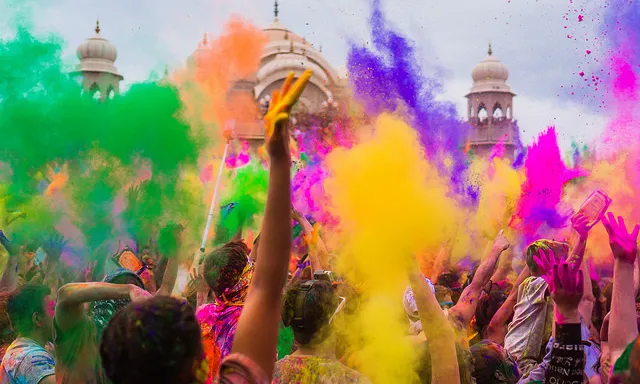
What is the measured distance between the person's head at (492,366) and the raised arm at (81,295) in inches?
58.8

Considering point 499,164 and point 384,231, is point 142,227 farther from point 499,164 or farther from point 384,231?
point 384,231

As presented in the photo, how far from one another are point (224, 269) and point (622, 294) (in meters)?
1.70

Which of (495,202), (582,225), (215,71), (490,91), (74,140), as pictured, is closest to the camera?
(582,225)

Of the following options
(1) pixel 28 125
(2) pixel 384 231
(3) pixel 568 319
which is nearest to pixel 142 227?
(1) pixel 28 125

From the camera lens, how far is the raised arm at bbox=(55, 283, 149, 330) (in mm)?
2910

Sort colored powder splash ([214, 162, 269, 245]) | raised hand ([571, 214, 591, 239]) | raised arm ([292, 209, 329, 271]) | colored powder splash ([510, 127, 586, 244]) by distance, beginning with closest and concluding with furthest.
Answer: raised hand ([571, 214, 591, 239]), raised arm ([292, 209, 329, 271]), colored powder splash ([510, 127, 586, 244]), colored powder splash ([214, 162, 269, 245])

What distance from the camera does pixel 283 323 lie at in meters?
3.57

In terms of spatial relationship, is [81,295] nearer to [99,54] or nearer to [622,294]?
[622,294]

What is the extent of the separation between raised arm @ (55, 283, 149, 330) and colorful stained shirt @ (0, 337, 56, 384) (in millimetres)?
533

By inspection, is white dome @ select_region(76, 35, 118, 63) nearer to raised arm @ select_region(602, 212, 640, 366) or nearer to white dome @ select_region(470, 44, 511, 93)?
white dome @ select_region(470, 44, 511, 93)

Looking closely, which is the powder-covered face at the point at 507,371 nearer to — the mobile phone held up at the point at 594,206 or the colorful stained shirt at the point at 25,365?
the mobile phone held up at the point at 594,206

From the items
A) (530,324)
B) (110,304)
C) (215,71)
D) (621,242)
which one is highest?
(215,71)

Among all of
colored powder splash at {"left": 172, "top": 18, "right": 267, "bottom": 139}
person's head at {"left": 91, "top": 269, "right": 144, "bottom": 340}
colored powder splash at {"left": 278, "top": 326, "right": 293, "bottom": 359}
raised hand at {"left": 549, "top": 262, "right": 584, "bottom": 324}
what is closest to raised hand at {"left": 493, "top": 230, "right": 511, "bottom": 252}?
colored powder splash at {"left": 278, "top": 326, "right": 293, "bottom": 359}

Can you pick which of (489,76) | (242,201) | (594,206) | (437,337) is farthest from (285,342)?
(489,76)
